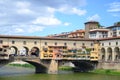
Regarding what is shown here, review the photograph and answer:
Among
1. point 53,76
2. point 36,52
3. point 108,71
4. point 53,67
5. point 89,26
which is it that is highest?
point 89,26

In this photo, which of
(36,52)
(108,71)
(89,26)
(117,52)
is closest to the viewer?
(108,71)

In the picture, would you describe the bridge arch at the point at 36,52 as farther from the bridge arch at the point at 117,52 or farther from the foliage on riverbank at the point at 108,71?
the bridge arch at the point at 117,52

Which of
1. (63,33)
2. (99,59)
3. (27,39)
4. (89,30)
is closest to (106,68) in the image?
(99,59)

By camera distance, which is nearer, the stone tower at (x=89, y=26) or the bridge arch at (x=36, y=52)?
the bridge arch at (x=36, y=52)

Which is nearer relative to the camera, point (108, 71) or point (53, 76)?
point (53, 76)

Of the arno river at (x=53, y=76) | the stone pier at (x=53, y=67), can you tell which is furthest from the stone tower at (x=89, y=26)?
the arno river at (x=53, y=76)

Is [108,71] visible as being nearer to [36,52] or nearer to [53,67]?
[53,67]

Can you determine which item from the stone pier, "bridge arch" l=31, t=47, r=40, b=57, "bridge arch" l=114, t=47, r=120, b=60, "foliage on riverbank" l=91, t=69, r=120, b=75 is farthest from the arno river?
"bridge arch" l=114, t=47, r=120, b=60

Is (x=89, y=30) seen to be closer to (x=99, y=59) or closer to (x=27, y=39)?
(x=99, y=59)

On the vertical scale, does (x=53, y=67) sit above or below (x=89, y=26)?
below

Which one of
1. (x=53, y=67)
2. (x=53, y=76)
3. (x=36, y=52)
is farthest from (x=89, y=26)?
(x=53, y=76)

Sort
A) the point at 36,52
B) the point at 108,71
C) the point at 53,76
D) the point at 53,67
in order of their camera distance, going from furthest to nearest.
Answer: the point at 36,52
the point at 53,67
the point at 108,71
the point at 53,76

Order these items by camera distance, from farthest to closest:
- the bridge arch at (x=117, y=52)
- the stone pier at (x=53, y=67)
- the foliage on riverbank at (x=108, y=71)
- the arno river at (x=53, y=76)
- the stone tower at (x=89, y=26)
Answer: the stone tower at (x=89, y=26)
the bridge arch at (x=117, y=52)
the stone pier at (x=53, y=67)
the foliage on riverbank at (x=108, y=71)
the arno river at (x=53, y=76)

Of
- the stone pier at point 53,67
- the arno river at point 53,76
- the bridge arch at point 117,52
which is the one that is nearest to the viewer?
the arno river at point 53,76
